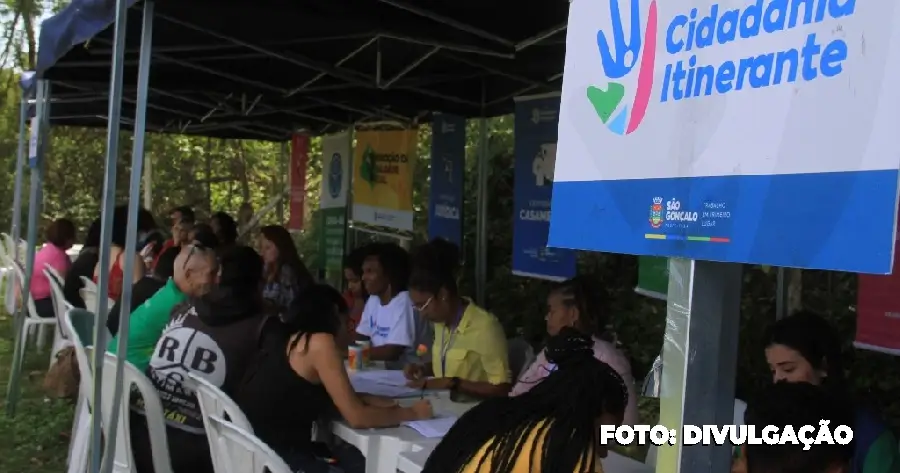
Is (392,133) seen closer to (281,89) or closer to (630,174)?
(281,89)

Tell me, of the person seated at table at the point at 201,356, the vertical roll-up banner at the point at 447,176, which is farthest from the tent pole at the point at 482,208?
the person seated at table at the point at 201,356

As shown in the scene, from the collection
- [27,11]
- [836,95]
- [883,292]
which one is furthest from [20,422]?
[27,11]

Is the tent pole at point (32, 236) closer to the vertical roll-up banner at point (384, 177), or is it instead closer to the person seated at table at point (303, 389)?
the vertical roll-up banner at point (384, 177)

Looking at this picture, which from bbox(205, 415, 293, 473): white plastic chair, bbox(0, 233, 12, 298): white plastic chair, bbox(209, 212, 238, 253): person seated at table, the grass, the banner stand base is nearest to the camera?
the banner stand base

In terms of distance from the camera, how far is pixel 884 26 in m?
0.92

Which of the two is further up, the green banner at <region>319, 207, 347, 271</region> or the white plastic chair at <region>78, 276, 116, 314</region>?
the green banner at <region>319, 207, 347, 271</region>

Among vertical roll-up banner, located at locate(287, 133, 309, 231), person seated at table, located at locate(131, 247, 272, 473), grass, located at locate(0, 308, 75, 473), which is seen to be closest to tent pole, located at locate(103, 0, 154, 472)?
person seated at table, located at locate(131, 247, 272, 473)

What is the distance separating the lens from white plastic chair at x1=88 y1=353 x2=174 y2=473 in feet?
8.93

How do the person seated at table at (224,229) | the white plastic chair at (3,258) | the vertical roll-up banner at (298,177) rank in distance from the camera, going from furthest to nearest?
the vertical roll-up banner at (298,177) < the white plastic chair at (3,258) < the person seated at table at (224,229)

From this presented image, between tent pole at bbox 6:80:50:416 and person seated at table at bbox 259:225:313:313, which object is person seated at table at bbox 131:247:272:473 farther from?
tent pole at bbox 6:80:50:416

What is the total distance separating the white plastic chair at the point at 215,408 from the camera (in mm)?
2352

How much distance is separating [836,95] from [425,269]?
247 centimetres

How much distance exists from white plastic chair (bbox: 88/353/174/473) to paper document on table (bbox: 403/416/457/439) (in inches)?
32.1

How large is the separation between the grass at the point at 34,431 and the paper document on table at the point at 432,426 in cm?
250
